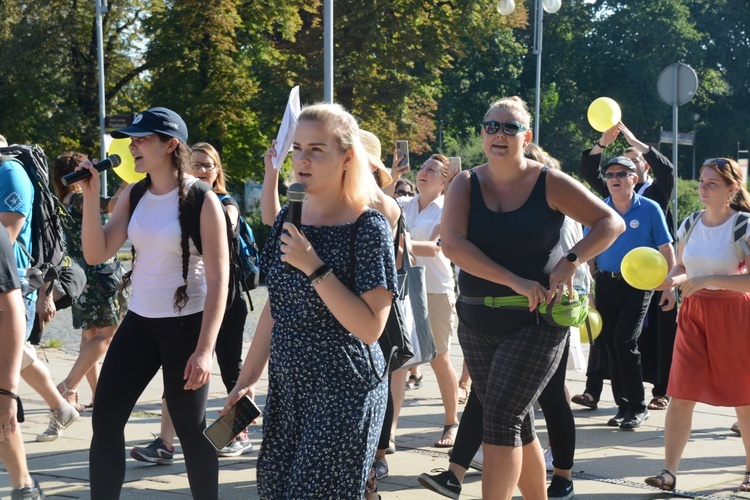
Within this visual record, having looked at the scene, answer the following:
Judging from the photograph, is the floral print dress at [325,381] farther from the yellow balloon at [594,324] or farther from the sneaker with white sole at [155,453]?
the yellow balloon at [594,324]

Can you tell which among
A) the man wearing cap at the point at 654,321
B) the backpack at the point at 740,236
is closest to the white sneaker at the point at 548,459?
the backpack at the point at 740,236

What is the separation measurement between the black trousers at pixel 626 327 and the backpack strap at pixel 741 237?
1.86 metres

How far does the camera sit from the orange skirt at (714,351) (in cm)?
575

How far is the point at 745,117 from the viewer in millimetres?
63094

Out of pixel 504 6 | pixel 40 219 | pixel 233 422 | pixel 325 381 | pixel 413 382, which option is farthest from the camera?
pixel 504 6

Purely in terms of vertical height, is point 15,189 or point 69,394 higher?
point 15,189

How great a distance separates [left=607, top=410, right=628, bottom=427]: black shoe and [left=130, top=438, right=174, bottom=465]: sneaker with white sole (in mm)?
3312

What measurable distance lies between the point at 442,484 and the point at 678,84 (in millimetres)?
9675

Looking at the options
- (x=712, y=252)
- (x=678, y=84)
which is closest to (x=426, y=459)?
(x=712, y=252)

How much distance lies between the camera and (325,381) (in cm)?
327

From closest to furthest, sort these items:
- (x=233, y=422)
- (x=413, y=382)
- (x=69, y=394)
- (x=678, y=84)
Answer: (x=233, y=422) → (x=69, y=394) → (x=413, y=382) → (x=678, y=84)

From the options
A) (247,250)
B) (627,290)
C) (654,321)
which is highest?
(247,250)

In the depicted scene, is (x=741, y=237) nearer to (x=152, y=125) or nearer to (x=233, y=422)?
(x=152, y=125)

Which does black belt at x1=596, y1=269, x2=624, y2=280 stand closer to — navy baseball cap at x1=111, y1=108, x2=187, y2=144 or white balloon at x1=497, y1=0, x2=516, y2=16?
navy baseball cap at x1=111, y1=108, x2=187, y2=144
